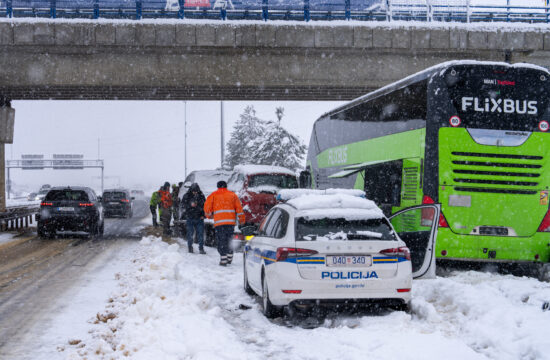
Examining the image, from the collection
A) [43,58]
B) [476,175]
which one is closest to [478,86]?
[476,175]

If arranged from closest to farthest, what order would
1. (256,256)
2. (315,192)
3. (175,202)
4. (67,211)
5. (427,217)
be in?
(256,256) → (315,192) → (427,217) → (67,211) → (175,202)

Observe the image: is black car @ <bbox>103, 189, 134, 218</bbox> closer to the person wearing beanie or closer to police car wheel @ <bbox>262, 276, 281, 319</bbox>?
the person wearing beanie

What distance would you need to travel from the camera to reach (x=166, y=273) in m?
9.69

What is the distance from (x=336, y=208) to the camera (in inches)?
285

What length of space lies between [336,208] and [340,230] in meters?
0.36

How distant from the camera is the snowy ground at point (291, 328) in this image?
537 cm

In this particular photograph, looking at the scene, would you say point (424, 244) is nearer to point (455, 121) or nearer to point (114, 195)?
point (455, 121)

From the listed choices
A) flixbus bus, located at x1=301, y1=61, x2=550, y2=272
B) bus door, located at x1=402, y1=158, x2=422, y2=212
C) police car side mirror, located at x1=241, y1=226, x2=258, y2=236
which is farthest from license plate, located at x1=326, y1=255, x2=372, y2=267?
bus door, located at x1=402, y1=158, x2=422, y2=212

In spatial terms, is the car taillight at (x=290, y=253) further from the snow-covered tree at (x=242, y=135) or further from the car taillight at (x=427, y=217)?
the snow-covered tree at (x=242, y=135)

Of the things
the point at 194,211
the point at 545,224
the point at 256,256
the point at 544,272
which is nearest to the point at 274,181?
the point at 194,211

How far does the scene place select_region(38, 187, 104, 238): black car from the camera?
19.3m

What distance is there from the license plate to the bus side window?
5.18m

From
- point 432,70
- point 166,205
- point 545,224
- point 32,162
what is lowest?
point 166,205

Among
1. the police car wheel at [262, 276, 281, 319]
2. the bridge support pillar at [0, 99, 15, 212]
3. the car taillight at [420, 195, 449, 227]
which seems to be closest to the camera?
the police car wheel at [262, 276, 281, 319]
